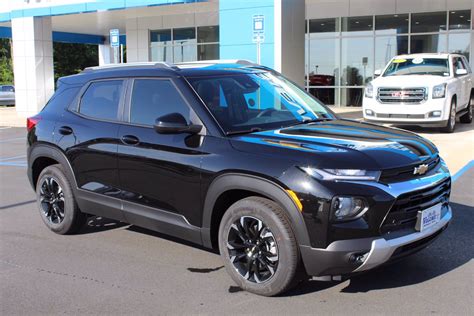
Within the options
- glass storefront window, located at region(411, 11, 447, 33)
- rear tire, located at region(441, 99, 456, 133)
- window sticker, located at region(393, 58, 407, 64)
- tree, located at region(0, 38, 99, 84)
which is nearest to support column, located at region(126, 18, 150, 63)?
glass storefront window, located at region(411, 11, 447, 33)

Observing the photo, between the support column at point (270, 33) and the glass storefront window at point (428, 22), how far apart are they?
820 cm

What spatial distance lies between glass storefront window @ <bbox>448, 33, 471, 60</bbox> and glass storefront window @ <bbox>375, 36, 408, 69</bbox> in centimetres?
174

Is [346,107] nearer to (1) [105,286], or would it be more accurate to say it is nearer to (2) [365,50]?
(2) [365,50]

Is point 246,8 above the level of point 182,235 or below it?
above

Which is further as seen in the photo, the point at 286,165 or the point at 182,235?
the point at 182,235

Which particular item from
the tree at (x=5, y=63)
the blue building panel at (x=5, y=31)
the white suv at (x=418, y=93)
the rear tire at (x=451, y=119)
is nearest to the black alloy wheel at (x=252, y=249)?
the white suv at (x=418, y=93)

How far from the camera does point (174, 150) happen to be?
4527 mm

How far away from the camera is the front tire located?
384 centimetres

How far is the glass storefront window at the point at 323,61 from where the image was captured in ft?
75.2

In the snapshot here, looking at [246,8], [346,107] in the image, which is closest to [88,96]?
[246,8]

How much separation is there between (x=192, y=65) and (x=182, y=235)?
1682 mm

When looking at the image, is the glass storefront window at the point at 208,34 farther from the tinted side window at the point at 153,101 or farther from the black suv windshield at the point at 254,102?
the tinted side window at the point at 153,101

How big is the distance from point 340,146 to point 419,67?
437 inches

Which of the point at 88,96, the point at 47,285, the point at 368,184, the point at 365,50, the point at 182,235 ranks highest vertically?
the point at 365,50
